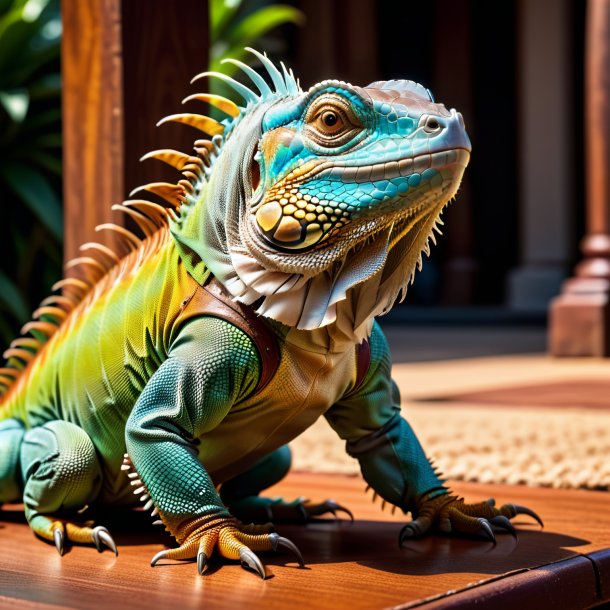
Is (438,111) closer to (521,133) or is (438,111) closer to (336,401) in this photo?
(336,401)

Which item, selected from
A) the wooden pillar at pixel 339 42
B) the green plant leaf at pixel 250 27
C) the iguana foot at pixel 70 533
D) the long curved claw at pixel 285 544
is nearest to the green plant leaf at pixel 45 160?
the green plant leaf at pixel 250 27

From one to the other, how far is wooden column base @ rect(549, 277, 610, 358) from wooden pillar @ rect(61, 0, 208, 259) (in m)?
5.20

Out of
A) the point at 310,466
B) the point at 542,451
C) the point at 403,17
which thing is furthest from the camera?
the point at 403,17

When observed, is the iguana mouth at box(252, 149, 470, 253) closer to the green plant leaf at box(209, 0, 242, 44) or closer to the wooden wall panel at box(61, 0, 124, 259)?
the wooden wall panel at box(61, 0, 124, 259)

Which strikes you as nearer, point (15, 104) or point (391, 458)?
point (391, 458)

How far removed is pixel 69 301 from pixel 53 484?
420 millimetres

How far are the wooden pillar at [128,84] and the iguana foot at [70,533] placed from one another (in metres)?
0.87

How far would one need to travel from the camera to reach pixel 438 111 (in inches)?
67.8

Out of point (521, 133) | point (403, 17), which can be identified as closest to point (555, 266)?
point (521, 133)

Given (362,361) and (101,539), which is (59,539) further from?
(362,361)

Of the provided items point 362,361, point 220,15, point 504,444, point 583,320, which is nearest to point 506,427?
point 504,444

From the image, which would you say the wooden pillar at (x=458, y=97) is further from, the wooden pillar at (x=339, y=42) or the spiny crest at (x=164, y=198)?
the spiny crest at (x=164, y=198)

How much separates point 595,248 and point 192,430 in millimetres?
6302

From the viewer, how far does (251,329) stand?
1811 mm
